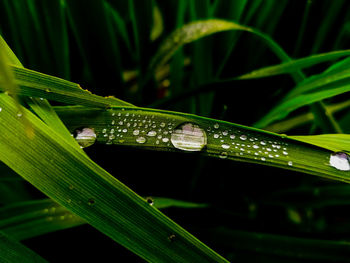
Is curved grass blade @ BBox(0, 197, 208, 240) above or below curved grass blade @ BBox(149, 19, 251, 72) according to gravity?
below

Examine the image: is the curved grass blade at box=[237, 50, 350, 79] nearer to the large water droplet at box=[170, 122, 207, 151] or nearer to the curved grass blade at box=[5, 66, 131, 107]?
the large water droplet at box=[170, 122, 207, 151]

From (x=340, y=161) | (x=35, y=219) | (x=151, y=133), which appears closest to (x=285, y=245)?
(x=340, y=161)

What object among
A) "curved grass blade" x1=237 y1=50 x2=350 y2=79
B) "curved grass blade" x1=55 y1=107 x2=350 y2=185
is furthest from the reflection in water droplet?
"curved grass blade" x1=237 y1=50 x2=350 y2=79

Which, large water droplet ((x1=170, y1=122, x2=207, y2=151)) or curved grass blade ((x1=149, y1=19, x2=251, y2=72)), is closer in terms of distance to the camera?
large water droplet ((x1=170, y1=122, x2=207, y2=151))

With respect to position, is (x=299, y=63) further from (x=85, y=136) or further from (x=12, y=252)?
(x=12, y=252)

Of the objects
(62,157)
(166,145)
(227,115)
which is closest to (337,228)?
(227,115)

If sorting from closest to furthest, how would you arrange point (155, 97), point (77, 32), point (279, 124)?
1. point (77, 32)
2. point (279, 124)
3. point (155, 97)

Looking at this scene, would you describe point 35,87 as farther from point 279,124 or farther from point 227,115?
point 279,124
